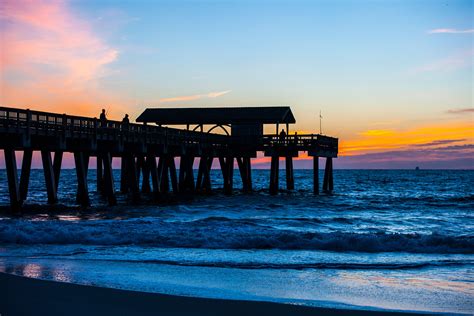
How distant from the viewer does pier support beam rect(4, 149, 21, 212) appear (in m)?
26.1

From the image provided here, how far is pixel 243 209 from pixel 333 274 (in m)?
21.2

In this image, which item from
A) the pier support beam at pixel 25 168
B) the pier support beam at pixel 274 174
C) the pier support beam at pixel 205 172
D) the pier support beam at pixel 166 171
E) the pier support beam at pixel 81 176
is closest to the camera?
the pier support beam at pixel 25 168

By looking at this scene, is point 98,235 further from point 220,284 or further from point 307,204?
point 307,204

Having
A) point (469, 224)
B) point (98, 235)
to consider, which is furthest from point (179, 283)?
point (469, 224)

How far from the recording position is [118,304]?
914 cm

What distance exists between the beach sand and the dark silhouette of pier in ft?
51.1

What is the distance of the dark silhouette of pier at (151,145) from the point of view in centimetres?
2644

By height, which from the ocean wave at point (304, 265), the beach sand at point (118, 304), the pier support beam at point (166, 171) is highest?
the pier support beam at point (166, 171)

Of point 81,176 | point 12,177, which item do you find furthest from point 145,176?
point 12,177

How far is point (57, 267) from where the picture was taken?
1260 centimetres

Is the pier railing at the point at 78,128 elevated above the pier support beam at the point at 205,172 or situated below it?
above

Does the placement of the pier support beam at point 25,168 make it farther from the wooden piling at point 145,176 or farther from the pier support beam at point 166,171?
the wooden piling at point 145,176

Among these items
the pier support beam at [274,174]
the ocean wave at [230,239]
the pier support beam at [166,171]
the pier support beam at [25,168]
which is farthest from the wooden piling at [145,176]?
the ocean wave at [230,239]

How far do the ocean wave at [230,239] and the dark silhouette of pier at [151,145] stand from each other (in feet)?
23.5
